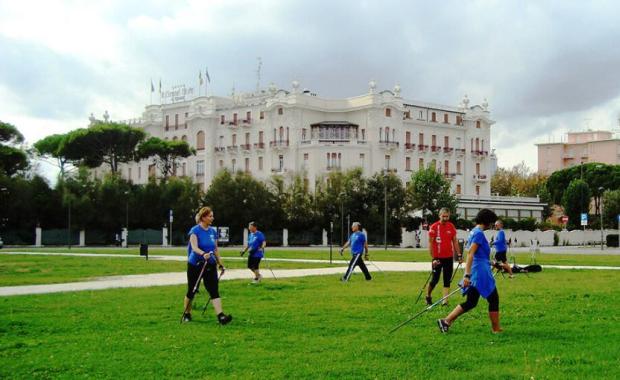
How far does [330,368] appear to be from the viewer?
874 cm

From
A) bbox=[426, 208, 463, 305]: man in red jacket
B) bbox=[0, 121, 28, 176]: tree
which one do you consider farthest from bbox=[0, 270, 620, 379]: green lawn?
bbox=[0, 121, 28, 176]: tree

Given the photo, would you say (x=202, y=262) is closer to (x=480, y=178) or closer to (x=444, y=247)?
(x=444, y=247)

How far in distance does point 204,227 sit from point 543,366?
6408 millimetres

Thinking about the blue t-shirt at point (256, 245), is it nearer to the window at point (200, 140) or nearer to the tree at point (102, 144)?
the tree at point (102, 144)

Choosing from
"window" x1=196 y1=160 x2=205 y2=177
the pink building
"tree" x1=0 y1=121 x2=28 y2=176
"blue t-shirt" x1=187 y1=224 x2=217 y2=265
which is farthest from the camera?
the pink building

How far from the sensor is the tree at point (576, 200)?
316 feet

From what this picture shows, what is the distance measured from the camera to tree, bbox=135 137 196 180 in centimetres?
8988

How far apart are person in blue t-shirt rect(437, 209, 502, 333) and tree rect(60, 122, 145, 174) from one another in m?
77.6

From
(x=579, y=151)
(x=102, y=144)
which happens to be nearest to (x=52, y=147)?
(x=102, y=144)

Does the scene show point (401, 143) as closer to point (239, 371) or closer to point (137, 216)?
point (137, 216)

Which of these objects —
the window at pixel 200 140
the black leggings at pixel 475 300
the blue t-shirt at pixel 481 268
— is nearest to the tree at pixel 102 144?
the window at pixel 200 140

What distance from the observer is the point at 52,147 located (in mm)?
89812

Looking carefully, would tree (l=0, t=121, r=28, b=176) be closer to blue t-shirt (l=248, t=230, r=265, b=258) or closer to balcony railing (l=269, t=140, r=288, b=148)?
balcony railing (l=269, t=140, r=288, b=148)

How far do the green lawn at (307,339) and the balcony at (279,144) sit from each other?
75888 mm
